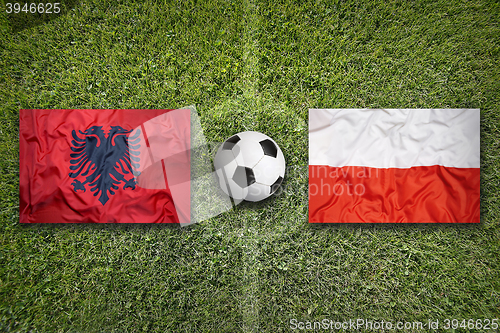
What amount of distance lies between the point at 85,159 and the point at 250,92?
1.58 metres

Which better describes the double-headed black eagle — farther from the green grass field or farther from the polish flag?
the polish flag

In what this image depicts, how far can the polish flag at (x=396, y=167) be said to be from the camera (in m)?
1.82

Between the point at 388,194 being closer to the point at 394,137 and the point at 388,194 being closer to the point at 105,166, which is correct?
the point at 394,137

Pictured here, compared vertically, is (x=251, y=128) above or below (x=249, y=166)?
above

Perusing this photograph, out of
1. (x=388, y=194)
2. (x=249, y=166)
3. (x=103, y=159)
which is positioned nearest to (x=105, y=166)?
(x=103, y=159)

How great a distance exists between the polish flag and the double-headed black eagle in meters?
1.60

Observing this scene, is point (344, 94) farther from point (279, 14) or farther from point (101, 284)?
point (101, 284)

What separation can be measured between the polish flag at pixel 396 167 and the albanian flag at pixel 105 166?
4.03 ft

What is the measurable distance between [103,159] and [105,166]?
0.21 ft

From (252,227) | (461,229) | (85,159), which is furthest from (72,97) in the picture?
(461,229)

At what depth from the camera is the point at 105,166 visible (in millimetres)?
1841

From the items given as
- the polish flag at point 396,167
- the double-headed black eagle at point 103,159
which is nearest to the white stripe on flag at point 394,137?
the polish flag at point 396,167

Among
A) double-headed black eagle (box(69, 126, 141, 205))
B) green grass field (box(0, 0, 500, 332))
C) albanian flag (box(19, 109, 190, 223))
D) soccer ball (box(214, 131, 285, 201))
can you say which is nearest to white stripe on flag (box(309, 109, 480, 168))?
green grass field (box(0, 0, 500, 332))

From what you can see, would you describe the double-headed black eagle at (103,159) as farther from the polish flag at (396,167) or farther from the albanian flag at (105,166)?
the polish flag at (396,167)
